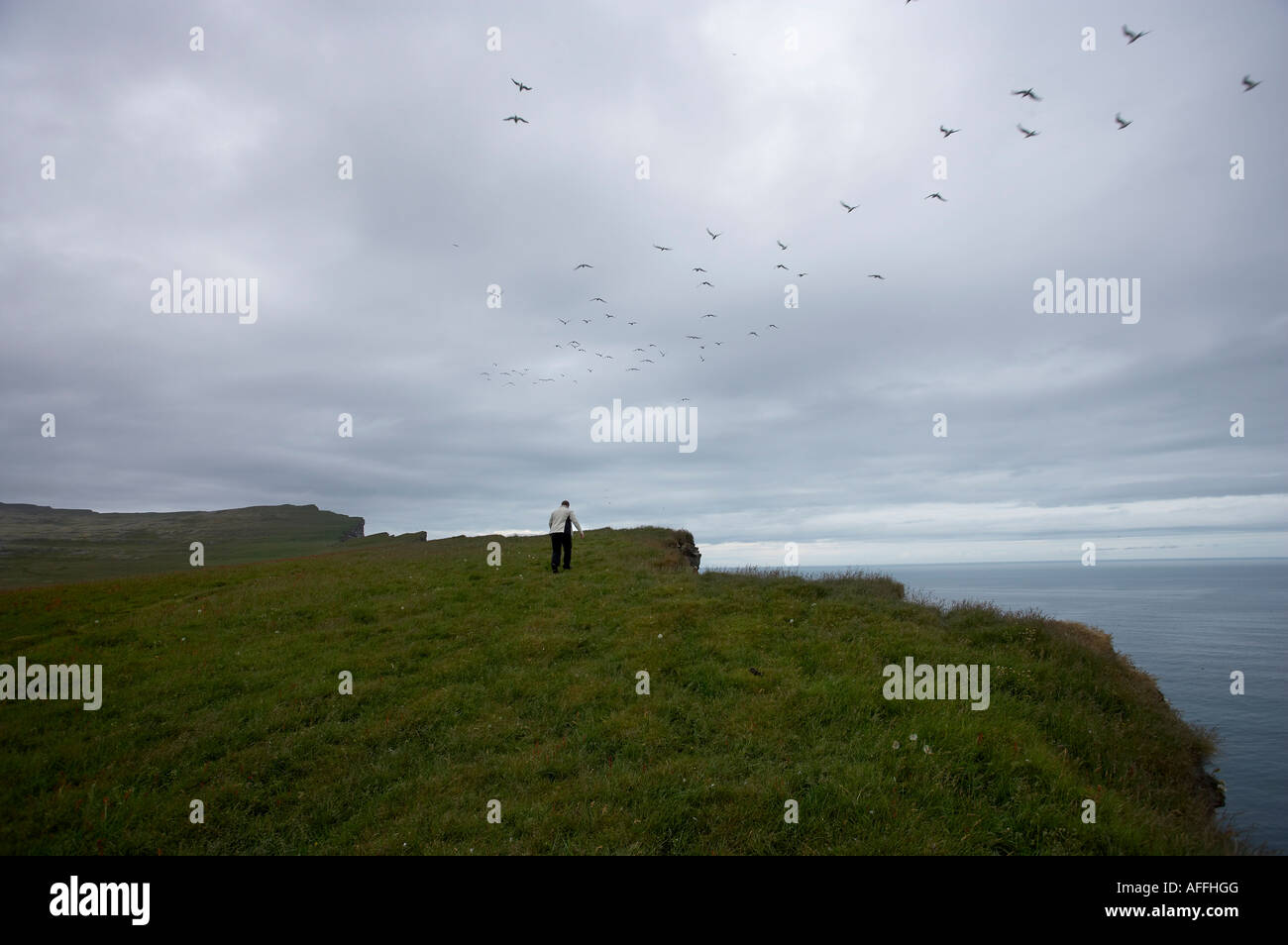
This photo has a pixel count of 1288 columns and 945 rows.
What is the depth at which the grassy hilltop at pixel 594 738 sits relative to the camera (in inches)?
335

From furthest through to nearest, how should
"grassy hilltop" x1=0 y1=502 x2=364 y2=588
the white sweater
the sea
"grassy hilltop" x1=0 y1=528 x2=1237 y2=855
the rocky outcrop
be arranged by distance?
"grassy hilltop" x1=0 y1=502 x2=364 y2=588
the rocky outcrop
the white sweater
the sea
"grassy hilltop" x1=0 y1=528 x2=1237 y2=855

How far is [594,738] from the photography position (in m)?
11.5

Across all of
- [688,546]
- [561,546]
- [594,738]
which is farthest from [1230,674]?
[594,738]

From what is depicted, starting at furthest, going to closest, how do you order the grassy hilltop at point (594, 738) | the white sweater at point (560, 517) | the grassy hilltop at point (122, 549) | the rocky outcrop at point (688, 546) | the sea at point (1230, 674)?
the grassy hilltop at point (122, 549) < the rocky outcrop at point (688, 546) < the white sweater at point (560, 517) < the sea at point (1230, 674) < the grassy hilltop at point (594, 738)

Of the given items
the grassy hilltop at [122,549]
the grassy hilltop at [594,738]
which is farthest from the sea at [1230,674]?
the grassy hilltop at [122,549]

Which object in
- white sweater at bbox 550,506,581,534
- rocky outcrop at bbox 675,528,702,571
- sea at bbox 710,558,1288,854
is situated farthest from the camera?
rocky outcrop at bbox 675,528,702,571

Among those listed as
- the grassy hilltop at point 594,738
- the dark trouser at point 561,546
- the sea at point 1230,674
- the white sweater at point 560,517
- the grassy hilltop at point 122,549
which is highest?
the white sweater at point 560,517

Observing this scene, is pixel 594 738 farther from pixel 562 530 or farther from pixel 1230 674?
pixel 1230 674

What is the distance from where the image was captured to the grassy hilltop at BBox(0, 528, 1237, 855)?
8500 millimetres

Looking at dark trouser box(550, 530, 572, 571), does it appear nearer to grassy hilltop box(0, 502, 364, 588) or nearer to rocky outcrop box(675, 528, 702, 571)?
rocky outcrop box(675, 528, 702, 571)

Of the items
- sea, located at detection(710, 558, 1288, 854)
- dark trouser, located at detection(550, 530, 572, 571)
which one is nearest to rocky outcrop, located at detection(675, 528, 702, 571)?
sea, located at detection(710, 558, 1288, 854)

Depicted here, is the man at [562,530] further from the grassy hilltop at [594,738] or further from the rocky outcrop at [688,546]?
the rocky outcrop at [688,546]
